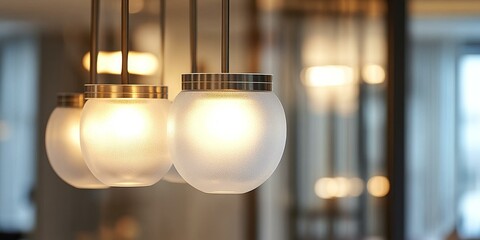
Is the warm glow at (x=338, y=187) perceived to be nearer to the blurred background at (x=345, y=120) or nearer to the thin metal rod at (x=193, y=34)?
the blurred background at (x=345, y=120)

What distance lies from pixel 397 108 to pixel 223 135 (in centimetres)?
269

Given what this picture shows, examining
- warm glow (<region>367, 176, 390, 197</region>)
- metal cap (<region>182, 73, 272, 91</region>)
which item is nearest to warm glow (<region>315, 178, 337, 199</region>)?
warm glow (<region>367, 176, 390, 197</region>)

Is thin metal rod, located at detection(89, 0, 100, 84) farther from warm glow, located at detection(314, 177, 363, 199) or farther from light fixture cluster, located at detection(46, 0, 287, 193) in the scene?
warm glow, located at detection(314, 177, 363, 199)

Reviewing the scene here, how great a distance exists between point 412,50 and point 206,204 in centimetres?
109

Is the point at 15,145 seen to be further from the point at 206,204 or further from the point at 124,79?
the point at 124,79

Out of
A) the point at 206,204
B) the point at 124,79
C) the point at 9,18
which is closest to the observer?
the point at 124,79

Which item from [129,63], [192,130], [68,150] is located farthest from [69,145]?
[129,63]

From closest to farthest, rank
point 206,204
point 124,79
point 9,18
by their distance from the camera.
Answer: point 124,79 < point 9,18 < point 206,204

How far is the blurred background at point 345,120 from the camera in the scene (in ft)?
12.0

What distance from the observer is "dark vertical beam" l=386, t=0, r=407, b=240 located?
3719 mm

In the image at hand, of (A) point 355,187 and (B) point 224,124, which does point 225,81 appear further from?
(A) point 355,187

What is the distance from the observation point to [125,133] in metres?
1.22

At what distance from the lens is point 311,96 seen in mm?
3746

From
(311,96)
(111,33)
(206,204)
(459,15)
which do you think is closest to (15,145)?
(111,33)
